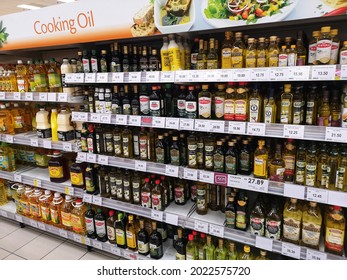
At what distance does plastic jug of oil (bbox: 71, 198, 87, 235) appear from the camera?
99.9 inches

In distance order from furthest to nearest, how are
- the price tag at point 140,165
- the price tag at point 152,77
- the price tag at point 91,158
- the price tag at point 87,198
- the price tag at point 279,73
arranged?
the price tag at point 87,198 → the price tag at point 91,158 → the price tag at point 140,165 → the price tag at point 152,77 → the price tag at point 279,73

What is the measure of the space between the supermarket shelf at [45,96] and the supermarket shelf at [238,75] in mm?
299

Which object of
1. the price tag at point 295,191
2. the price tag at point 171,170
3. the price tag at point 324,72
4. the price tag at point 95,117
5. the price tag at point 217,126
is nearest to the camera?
the price tag at point 324,72

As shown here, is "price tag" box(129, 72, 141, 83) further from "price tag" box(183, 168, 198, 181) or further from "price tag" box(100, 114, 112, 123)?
"price tag" box(183, 168, 198, 181)

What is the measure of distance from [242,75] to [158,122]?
0.69 m

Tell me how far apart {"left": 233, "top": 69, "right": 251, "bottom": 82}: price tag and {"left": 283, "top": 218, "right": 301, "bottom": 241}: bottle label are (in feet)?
3.14

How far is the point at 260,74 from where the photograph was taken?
1.54 meters

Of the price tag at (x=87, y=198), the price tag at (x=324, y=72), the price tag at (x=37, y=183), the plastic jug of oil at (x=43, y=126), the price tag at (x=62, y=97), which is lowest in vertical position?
the price tag at (x=87, y=198)

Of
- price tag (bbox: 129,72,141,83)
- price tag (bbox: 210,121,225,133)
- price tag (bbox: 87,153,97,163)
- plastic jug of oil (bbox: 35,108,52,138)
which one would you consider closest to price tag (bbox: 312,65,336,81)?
price tag (bbox: 210,121,225,133)

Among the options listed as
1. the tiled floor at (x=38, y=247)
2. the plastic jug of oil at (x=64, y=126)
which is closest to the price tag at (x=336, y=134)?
the tiled floor at (x=38, y=247)

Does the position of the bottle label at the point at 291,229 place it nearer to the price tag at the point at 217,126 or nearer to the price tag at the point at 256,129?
the price tag at the point at 256,129

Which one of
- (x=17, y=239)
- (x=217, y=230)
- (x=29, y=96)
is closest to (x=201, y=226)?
(x=217, y=230)

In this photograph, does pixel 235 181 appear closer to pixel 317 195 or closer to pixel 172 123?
pixel 317 195

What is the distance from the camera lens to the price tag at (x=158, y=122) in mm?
1908
